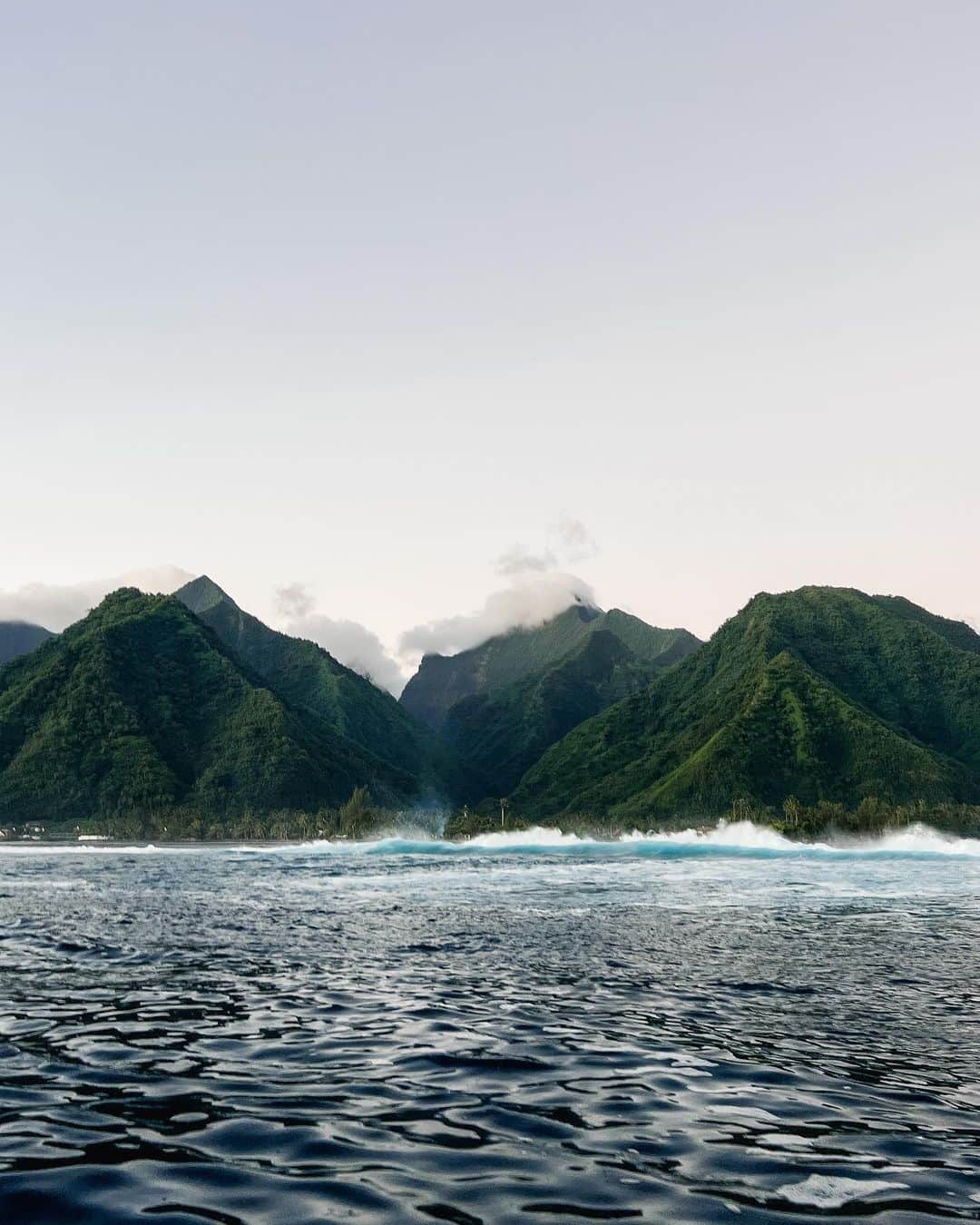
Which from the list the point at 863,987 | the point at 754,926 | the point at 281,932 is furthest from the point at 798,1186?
the point at 754,926

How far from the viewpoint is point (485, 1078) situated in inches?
704

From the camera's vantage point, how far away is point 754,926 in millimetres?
49938

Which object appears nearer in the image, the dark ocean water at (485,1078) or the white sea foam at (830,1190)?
the white sea foam at (830,1190)

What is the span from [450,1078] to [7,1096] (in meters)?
7.34

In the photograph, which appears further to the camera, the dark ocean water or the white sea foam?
the dark ocean water

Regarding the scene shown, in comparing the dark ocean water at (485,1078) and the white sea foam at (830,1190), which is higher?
the white sea foam at (830,1190)

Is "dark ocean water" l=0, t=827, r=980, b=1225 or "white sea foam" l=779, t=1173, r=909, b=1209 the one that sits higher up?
"white sea foam" l=779, t=1173, r=909, b=1209

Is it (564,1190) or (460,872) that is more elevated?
(564,1190)

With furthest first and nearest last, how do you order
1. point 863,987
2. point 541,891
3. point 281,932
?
point 541,891 → point 281,932 → point 863,987

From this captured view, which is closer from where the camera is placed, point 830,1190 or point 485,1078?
point 830,1190

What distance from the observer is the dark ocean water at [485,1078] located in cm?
1166

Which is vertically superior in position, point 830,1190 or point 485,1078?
point 830,1190

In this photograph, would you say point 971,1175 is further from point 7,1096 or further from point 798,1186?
point 7,1096

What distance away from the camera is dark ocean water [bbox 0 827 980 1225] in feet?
38.3
